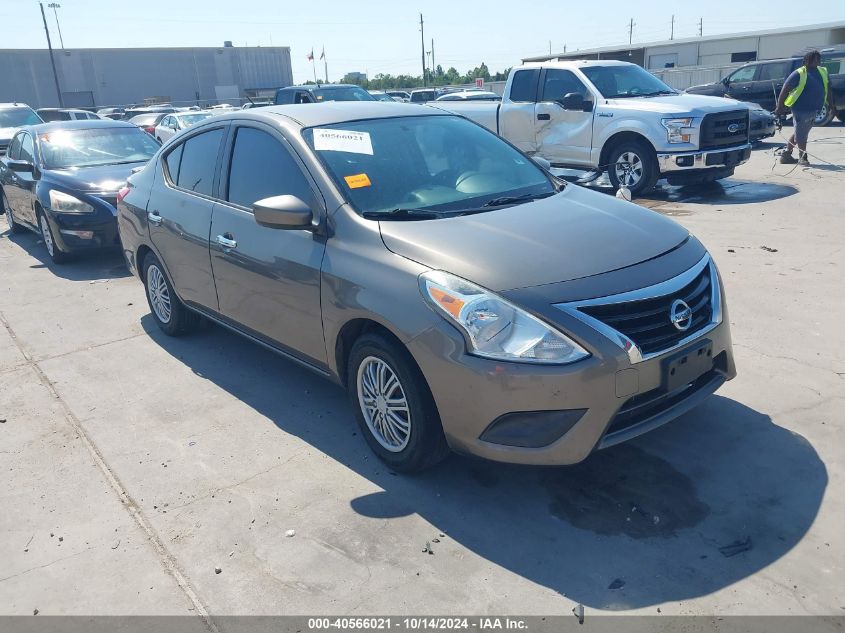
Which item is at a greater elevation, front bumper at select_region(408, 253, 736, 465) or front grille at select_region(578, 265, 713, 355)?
front grille at select_region(578, 265, 713, 355)

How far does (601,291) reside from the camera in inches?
126

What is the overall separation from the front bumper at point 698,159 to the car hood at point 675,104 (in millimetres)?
546

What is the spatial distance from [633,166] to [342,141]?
23.7ft

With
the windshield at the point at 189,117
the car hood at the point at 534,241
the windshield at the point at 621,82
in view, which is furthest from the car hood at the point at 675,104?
the windshield at the point at 189,117

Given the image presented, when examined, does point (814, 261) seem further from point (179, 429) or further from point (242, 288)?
point (179, 429)

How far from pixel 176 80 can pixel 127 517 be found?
235 ft

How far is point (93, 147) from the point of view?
962cm

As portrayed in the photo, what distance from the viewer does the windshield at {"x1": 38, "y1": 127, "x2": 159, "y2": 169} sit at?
932 centimetres

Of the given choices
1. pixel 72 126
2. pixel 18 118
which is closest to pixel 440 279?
pixel 72 126

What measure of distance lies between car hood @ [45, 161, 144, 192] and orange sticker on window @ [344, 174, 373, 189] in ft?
18.5

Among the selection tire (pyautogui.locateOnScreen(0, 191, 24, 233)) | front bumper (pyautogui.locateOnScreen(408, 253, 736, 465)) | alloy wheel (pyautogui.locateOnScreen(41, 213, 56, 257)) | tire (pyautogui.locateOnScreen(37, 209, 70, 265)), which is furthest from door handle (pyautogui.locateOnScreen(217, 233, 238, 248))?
tire (pyautogui.locateOnScreen(0, 191, 24, 233))

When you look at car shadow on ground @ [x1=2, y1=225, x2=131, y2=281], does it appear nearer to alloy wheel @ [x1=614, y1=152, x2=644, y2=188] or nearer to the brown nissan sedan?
the brown nissan sedan

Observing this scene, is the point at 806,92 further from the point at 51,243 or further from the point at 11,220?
the point at 11,220

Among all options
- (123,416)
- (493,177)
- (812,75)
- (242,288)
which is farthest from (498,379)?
A: (812,75)
